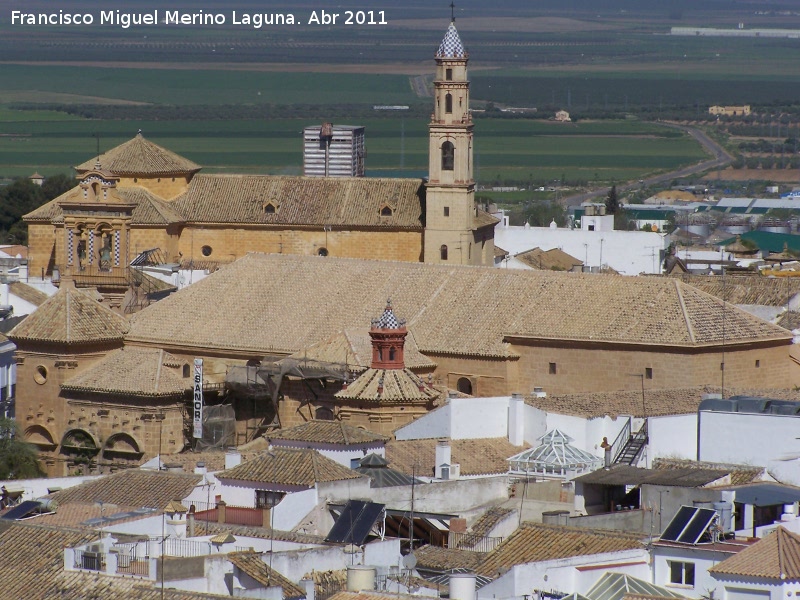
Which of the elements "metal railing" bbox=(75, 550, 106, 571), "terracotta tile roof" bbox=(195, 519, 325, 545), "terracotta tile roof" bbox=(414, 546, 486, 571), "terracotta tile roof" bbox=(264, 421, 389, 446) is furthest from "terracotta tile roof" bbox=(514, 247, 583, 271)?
"metal railing" bbox=(75, 550, 106, 571)

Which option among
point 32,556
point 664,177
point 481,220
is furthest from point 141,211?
point 664,177

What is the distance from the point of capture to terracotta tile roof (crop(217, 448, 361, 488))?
130 feet

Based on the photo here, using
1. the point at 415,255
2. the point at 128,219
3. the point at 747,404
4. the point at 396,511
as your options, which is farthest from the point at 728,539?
the point at 415,255

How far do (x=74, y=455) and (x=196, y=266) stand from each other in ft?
52.2

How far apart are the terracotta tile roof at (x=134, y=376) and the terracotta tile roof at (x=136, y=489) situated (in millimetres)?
12141

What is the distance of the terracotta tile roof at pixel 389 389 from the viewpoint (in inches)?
2041

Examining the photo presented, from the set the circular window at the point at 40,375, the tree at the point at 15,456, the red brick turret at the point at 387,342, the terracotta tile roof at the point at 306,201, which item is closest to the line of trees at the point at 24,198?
the terracotta tile roof at the point at 306,201

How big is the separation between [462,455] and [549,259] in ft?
125

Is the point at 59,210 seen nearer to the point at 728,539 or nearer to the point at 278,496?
the point at 278,496

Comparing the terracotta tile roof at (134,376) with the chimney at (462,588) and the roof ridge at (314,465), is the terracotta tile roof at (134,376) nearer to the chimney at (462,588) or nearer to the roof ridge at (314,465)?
the roof ridge at (314,465)

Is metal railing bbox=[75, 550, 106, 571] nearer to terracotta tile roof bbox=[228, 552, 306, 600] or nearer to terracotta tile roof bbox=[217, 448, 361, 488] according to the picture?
terracotta tile roof bbox=[228, 552, 306, 600]

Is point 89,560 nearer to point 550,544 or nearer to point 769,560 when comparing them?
point 550,544

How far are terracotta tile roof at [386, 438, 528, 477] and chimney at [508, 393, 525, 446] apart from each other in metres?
0.17

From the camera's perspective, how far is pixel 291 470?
40188 mm
